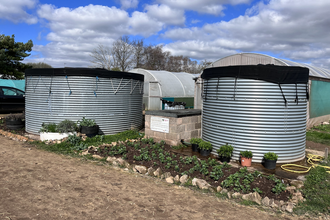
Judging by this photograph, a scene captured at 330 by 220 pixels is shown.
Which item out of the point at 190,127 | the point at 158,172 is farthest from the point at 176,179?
the point at 190,127

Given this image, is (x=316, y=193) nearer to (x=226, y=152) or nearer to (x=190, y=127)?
(x=226, y=152)

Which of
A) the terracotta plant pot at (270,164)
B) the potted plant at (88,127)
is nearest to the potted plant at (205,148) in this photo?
the terracotta plant pot at (270,164)

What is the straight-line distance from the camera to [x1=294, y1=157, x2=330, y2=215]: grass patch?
4.74m

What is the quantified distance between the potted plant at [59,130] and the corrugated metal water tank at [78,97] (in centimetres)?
46

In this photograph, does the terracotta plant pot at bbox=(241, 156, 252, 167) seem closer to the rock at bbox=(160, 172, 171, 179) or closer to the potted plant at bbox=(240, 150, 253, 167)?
the potted plant at bbox=(240, 150, 253, 167)

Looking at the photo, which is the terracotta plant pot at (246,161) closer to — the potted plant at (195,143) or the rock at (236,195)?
the potted plant at (195,143)

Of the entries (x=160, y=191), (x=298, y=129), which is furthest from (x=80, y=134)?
(x=298, y=129)

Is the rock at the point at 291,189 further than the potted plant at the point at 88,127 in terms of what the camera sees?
No

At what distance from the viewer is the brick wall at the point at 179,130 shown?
30.7 feet

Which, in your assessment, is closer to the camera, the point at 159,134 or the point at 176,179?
the point at 176,179

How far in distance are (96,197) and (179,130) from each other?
4.89 metres

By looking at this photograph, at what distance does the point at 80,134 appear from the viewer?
9.84 m

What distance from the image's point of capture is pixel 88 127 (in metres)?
9.87

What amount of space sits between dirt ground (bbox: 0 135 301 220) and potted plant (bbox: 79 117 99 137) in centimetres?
282
